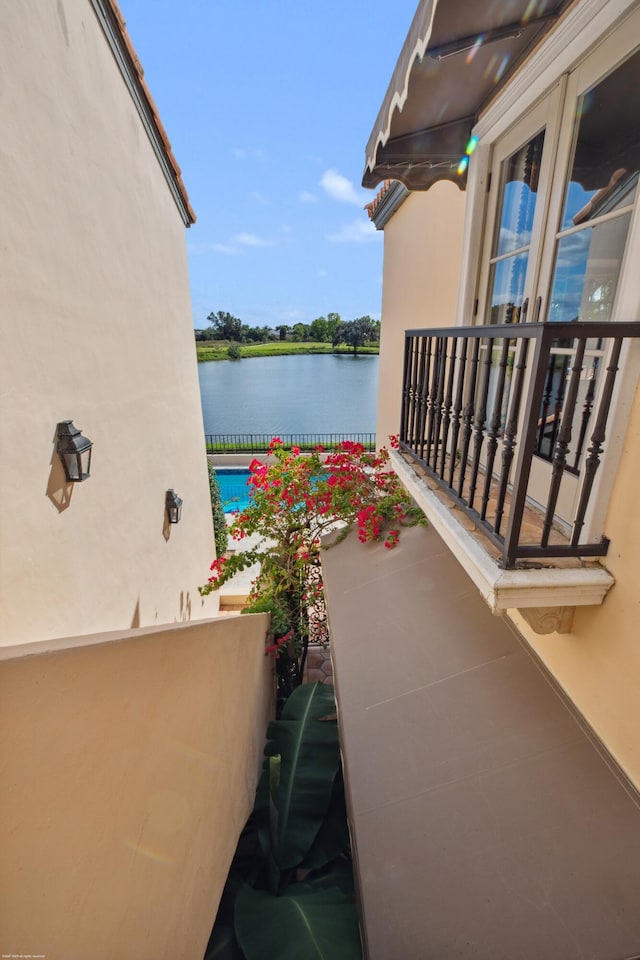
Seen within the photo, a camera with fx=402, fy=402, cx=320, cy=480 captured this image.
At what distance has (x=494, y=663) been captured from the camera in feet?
9.44

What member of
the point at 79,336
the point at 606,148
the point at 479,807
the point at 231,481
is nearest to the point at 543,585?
the point at 479,807

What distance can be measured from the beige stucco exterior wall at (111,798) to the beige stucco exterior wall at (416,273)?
13.8ft

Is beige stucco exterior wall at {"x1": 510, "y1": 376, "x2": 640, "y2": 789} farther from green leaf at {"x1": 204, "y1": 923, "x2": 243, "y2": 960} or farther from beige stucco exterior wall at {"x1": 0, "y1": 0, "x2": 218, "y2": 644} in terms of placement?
beige stucco exterior wall at {"x1": 0, "y1": 0, "x2": 218, "y2": 644}

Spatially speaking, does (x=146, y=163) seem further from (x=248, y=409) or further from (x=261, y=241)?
(x=261, y=241)

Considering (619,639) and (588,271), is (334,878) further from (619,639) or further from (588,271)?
(588,271)

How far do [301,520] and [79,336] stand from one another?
11.8 feet

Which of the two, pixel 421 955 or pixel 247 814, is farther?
pixel 247 814

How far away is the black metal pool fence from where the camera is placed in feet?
78.3

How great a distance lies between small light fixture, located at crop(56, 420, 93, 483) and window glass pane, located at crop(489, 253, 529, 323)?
361cm

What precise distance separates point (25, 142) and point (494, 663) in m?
5.03

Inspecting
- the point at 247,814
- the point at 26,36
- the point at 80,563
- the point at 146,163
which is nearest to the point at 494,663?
the point at 247,814

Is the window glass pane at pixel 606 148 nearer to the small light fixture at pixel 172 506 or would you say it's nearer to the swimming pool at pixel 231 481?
the small light fixture at pixel 172 506

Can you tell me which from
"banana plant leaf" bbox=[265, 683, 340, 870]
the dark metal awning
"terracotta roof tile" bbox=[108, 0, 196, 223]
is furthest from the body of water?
"banana plant leaf" bbox=[265, 683, 340, 870]

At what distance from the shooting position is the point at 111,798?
1614 millimetres
